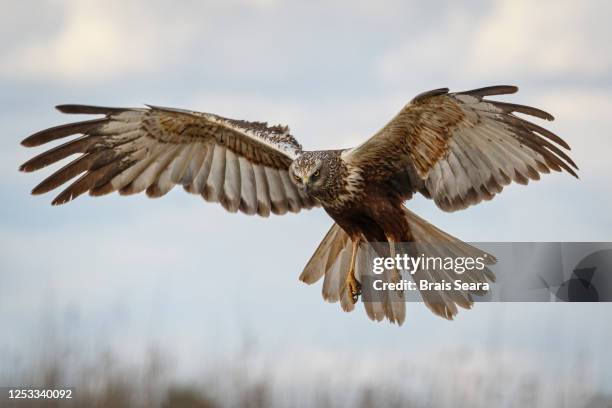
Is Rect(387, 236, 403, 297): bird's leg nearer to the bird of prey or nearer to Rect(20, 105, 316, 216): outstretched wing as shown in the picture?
the bird of prey

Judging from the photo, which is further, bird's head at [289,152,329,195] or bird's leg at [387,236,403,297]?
bird's leg at [387,236,403,297]

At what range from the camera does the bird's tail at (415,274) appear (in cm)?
962

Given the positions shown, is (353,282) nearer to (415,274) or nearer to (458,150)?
(415,274)

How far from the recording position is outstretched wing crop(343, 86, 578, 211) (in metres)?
8.61

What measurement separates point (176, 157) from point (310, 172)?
1.66 meters

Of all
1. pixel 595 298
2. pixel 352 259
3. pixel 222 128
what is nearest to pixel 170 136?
pixel 222 128

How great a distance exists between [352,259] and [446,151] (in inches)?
53.0

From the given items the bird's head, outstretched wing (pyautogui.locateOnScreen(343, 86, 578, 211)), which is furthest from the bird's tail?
the bird's head

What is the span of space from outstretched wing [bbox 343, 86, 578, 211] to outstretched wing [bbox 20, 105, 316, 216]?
0.92m

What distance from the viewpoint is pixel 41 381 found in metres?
9.05

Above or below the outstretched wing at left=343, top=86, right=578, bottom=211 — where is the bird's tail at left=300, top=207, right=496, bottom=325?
below

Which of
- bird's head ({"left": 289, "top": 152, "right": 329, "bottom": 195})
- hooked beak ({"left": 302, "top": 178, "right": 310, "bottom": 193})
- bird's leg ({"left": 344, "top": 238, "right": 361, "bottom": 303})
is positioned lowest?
bird's leg ({"left": 344, "top": 238, "right": 361, "bottom": 303})

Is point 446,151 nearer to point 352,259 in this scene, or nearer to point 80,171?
point 352,259

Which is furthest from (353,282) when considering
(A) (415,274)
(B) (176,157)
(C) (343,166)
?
(B) (176,157)
